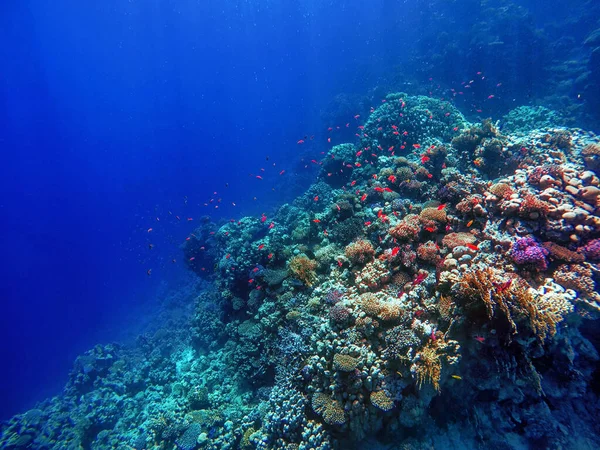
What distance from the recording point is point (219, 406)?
31.4 ft

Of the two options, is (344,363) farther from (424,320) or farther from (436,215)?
(436,215)

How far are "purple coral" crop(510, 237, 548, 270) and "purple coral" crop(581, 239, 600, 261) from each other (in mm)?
684

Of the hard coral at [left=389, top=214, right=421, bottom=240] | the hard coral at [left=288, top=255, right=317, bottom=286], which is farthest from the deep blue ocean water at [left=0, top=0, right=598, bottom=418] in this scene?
the hard coral at [left=389, top=214, right=421, bottom=240]

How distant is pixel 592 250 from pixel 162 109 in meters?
183

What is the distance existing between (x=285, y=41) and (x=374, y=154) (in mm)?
166982

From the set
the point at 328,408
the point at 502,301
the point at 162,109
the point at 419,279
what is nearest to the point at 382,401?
the point at 328,408

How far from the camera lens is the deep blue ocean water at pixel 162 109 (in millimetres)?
29688

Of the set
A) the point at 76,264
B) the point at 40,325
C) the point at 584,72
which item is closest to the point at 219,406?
the point at 584,72

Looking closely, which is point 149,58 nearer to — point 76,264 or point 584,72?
point 76,264

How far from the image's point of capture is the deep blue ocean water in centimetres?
2969

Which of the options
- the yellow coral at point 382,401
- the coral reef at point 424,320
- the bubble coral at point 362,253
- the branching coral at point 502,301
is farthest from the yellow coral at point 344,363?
the bubble coral at point 362,253

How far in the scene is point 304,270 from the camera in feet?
28.6

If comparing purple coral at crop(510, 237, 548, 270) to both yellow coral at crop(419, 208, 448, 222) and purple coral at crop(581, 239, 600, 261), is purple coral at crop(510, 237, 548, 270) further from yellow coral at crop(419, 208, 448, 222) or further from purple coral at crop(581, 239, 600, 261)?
yellow coral at crop(419, 208, 448, 222)

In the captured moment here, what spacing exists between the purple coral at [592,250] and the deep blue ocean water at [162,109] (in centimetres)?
1925
